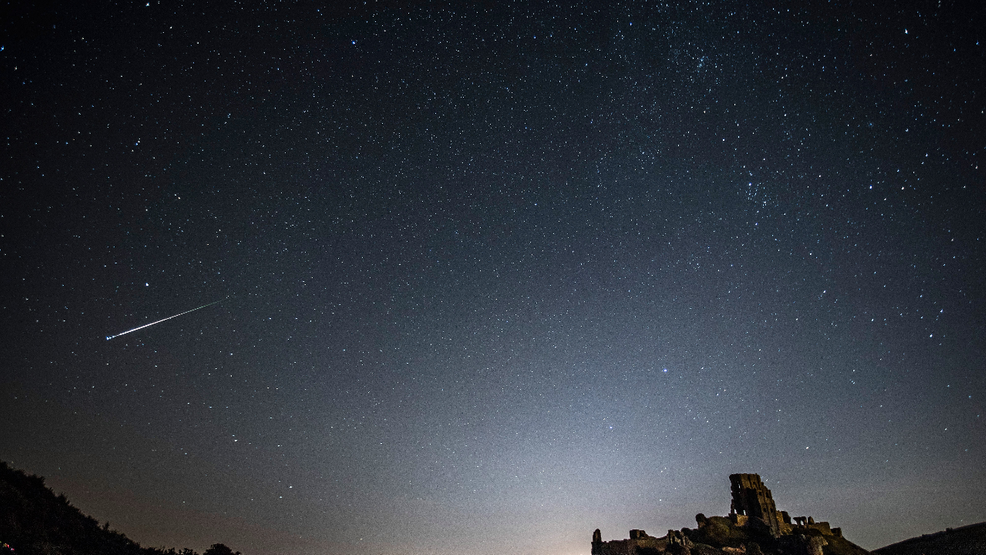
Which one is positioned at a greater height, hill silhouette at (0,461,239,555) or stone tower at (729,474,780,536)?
stone tower at (729,474,780,536)

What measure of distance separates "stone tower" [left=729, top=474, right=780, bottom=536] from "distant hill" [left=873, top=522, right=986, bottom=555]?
12.7m

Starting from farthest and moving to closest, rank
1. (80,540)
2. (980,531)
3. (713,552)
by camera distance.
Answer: (980,531) < (713,552) < (80,540)

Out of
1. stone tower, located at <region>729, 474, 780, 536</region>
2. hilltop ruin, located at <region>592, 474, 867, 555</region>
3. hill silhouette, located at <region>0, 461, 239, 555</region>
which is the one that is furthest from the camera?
stone tower, located at <region>729, 474, 780, 536</region>

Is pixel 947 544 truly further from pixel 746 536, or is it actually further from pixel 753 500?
pixel 746 536

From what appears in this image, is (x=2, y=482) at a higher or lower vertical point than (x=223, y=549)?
higher

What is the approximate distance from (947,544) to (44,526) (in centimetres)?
7417

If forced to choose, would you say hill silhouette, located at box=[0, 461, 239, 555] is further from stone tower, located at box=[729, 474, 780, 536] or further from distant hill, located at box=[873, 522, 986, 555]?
distant hill, located at box=[873, 522, 986, 555]

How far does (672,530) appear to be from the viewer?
1698 inches

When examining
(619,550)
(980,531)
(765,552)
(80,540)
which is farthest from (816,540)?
(80,540)

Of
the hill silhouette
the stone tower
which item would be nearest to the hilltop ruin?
the stone tower

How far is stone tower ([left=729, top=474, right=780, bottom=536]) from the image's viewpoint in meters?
51.2

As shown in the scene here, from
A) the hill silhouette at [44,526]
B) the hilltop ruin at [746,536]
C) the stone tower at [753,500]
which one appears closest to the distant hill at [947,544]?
the hilltop ruin at [746,536]

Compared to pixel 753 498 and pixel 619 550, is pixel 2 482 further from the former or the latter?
pixel 753 498

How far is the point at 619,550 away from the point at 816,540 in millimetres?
17520
